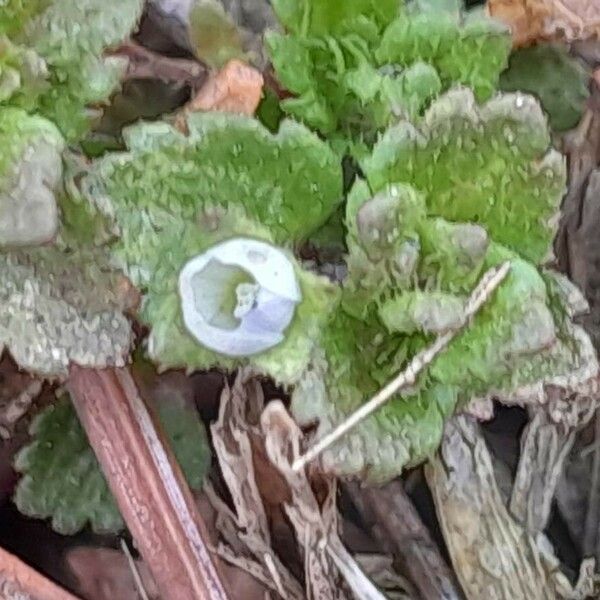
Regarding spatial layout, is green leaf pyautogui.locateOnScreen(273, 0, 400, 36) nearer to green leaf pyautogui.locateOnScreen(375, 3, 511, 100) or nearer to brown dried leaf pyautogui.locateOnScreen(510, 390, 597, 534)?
green leaf pyautogui.locateOnScreen(375, 3, 511, 100)

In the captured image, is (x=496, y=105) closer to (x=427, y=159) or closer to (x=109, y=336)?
(x=427, y=159)

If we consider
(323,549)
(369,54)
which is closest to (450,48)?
(369,54)

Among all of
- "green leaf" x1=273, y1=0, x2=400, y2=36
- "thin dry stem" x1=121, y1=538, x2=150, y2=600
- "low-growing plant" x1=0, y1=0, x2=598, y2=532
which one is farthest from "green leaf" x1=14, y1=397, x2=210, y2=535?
"green leaf" x1=273, y1=0, x2=400, y2=36

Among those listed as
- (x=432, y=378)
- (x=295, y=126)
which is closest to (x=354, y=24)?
(x=295, y=126)

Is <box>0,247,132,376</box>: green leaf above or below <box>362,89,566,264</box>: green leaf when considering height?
below

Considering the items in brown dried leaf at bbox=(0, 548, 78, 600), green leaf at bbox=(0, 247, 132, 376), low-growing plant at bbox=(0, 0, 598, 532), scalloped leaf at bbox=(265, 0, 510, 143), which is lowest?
brown dried leaf at bbox=(0, 548, 78, 600)

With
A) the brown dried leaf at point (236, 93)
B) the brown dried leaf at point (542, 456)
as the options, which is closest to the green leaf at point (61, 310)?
the brown dried leaf at point (236, 93)

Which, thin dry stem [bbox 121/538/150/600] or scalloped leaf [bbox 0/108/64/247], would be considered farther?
thin dry stem [bbox 121/538/150/600]
